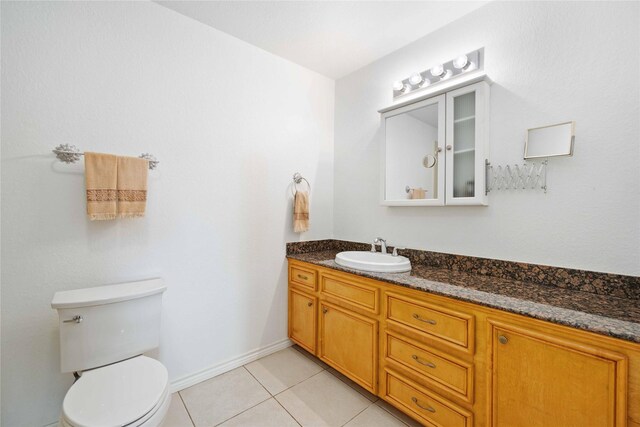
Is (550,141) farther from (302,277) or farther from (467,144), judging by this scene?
(302,277)

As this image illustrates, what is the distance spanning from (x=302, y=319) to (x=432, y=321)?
114cm

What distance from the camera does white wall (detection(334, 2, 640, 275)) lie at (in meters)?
1.22

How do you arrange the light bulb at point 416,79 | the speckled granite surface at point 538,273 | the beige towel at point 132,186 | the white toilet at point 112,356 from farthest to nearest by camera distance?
1. the light bulb at point 416,79
2. the beige towel at point 132,186
3. the speckled granite surface at point 538,273
4. the white toilet at point 112,356

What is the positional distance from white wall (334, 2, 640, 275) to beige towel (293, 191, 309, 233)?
93 cm

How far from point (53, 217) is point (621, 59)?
2.86 m

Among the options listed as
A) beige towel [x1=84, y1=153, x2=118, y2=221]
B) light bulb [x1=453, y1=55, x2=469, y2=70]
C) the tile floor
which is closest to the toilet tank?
beige towel [x1=84, y1=153, x2=118, y2=221]

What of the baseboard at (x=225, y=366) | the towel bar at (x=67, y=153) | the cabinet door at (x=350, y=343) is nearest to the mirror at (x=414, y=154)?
the cabinet door at (x=350, y=343)

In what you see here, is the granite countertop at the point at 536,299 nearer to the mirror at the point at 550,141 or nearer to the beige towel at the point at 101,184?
the mirror at the point at 550,141

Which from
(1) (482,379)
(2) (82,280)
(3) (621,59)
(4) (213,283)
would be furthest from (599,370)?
(2) (82,280)

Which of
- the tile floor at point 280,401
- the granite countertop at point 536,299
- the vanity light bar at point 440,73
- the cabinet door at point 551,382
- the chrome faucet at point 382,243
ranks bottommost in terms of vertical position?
the tile floor at point 280,401

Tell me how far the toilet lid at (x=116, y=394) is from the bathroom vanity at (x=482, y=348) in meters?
1.09

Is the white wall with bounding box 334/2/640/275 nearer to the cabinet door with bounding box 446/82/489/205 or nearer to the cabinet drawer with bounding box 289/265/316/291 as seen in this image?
the cabinet door with bounding box 446/82/489/205

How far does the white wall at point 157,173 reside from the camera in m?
1.34

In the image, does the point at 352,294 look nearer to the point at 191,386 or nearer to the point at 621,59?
the point at 191,386
